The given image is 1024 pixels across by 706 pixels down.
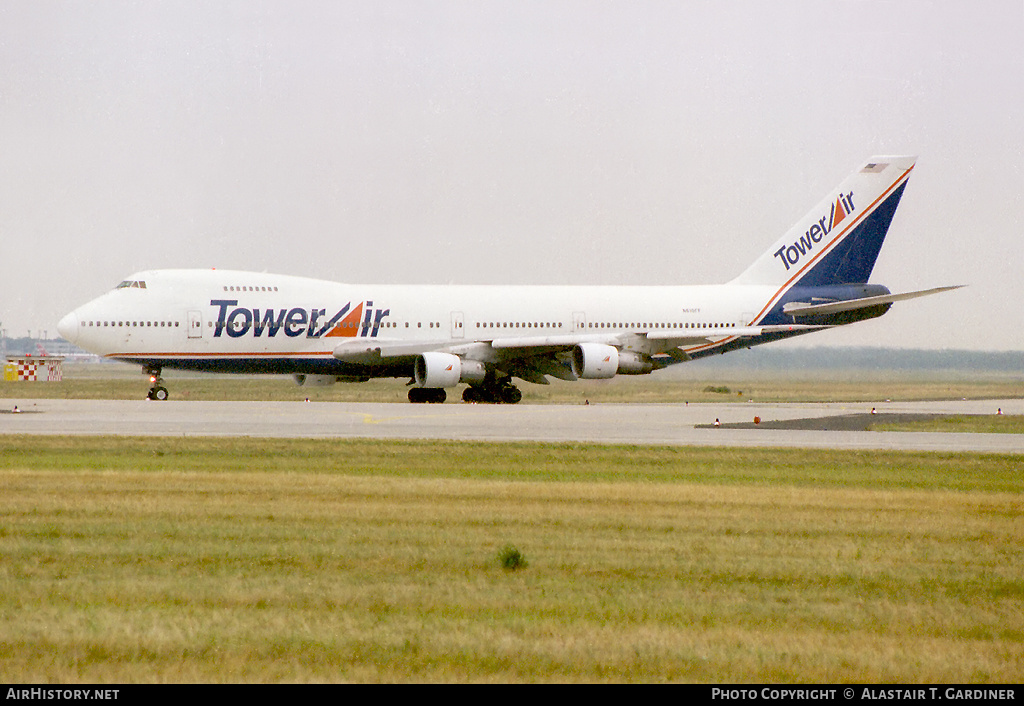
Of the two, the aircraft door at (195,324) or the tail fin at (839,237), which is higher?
the tail fin at (839,237)

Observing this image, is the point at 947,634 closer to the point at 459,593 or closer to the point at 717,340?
the point at 459,593

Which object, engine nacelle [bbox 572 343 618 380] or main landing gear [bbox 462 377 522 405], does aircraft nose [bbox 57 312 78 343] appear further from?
engine nacelle [bbox 572 343 618 380]

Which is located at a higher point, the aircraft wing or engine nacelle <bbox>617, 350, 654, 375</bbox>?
the aircraft wing

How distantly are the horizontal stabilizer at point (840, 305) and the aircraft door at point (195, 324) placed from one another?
2212 centimetres

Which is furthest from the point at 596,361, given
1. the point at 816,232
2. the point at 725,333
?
the point at 816,232

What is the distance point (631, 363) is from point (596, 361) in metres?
1.87

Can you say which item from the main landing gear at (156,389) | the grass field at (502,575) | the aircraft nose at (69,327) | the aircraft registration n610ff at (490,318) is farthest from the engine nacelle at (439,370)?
the grass field at (502,575)

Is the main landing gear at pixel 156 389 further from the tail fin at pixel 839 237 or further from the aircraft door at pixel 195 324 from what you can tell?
the tail fin at pixel 839 237

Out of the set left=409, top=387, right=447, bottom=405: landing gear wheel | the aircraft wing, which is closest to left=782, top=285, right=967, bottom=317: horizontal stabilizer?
the aircraft wing

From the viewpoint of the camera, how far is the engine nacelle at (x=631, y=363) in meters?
41.4

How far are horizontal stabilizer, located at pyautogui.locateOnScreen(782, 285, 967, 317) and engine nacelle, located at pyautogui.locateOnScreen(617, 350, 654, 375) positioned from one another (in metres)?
7.74

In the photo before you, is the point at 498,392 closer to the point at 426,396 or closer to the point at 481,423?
the point at 426,396

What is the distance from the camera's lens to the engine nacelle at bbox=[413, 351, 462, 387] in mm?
39312

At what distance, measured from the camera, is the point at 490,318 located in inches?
1710
